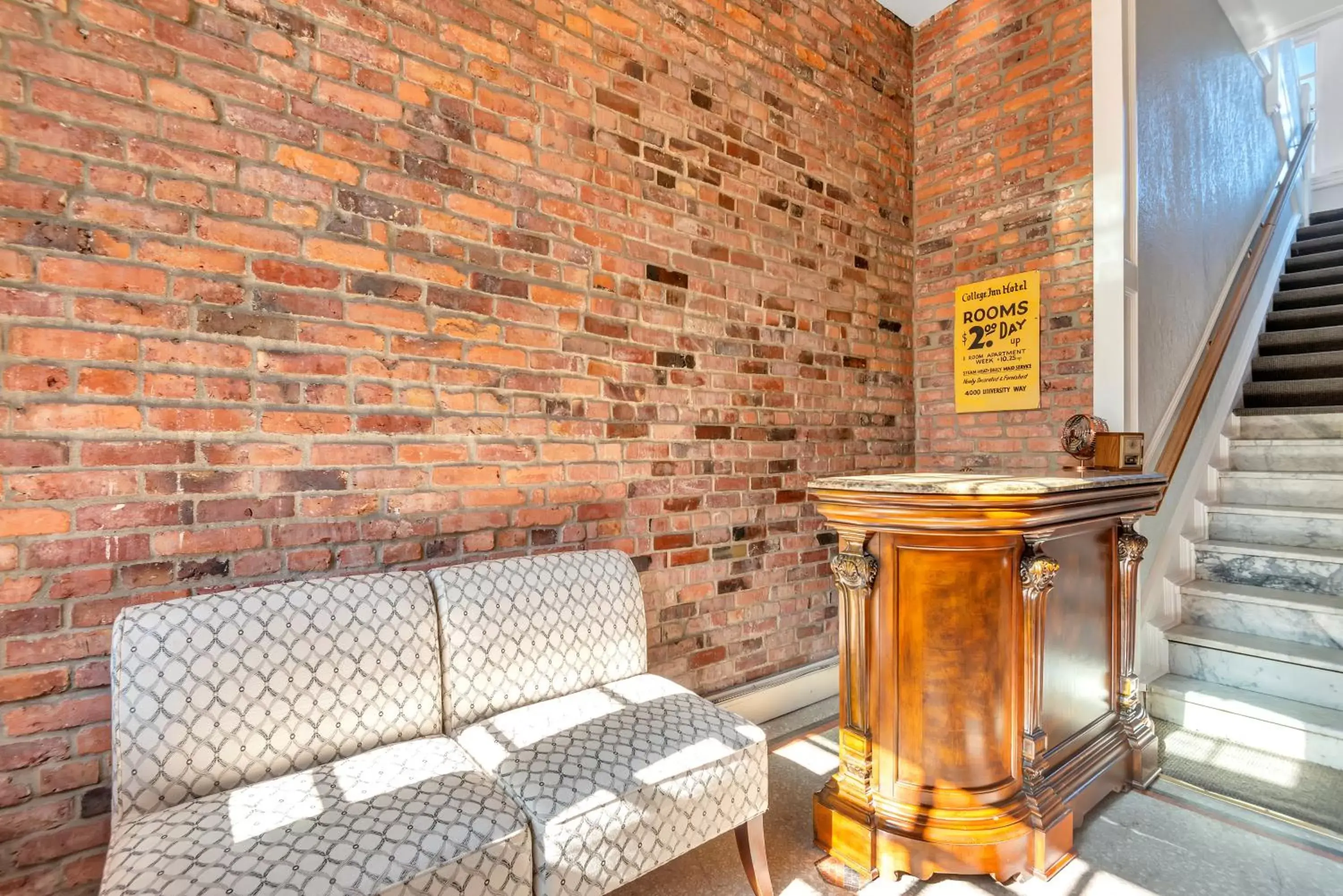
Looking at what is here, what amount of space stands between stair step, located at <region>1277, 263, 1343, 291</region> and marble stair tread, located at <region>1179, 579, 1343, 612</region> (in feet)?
10.2

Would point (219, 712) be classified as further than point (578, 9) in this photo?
No

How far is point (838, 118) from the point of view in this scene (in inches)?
130

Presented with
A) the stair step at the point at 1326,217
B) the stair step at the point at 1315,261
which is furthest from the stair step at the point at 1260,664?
the stair step at the point at 1326,217

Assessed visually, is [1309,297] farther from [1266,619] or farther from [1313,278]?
[1266,619]

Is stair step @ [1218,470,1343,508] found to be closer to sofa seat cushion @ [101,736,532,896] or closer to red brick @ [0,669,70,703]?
sofa seat cushion @ [101,736,532,896]

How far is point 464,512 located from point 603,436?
0.61 meters

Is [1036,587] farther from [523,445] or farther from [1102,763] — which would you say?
[523,445]

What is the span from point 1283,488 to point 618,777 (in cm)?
381

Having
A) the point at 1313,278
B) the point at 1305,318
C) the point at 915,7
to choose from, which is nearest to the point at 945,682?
the point at 915,7

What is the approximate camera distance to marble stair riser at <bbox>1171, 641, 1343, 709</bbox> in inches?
→ 97.5

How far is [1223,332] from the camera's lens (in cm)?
355

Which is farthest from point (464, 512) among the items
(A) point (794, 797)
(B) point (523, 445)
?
(A) point (794, 797)

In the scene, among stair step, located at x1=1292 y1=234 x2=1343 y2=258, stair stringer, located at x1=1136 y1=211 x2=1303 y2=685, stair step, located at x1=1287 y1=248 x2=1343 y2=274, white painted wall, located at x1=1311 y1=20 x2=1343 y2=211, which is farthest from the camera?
white painted wall, located at x1=1311 y1=20 x2=1343 y2=211

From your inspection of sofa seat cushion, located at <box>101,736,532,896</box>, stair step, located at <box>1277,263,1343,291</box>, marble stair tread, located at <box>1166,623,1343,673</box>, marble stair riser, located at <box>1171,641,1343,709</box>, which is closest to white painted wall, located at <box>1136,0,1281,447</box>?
stair step, located at <box>1277,263,1343,291</box>
